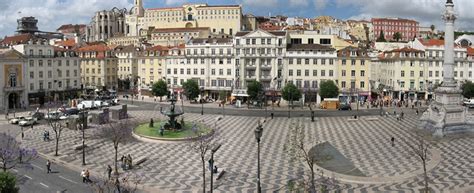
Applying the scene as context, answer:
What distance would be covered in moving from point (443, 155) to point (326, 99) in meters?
36.2

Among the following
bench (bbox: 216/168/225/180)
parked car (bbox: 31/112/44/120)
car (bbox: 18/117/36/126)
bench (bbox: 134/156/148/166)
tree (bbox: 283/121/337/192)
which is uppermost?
parked car (bbox: 31/112/44/120)

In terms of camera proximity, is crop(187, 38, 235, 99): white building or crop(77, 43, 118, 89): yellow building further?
crop(77, 43, 118, 89): yellow building

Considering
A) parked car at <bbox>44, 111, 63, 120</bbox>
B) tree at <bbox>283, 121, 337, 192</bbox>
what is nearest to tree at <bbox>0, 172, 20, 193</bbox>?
tree at <bbox>283, 121, 337, 192</bbox>

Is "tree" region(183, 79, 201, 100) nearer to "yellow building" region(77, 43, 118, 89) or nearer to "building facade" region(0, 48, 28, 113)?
"building facade" region(0, 48, 28, 113)

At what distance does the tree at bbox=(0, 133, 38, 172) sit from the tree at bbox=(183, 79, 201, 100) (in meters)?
36.6

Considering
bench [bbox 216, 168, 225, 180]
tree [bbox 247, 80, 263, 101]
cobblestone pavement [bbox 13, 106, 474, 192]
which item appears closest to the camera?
cobblestone pavement [bbox 13, 106, 474, 192]

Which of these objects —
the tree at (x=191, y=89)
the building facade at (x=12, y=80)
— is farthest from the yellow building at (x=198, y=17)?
the building facade at (x=12, y=80)

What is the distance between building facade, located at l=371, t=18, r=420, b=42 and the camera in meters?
187

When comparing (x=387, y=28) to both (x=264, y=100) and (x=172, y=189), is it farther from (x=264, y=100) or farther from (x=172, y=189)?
(x=172, y=189)

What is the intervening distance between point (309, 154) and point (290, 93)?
125 feet

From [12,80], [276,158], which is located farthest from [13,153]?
[12,80]

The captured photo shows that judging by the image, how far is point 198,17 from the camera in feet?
551

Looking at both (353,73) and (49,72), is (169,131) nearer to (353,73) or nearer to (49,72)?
(49,72)

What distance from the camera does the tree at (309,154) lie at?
25819mm
